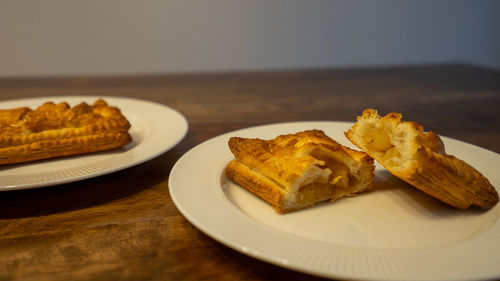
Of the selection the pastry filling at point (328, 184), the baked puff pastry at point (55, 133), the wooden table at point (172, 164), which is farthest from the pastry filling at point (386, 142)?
the baked puff pastry at point (55, 133)

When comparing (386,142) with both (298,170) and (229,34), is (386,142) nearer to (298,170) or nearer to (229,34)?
(298,170)

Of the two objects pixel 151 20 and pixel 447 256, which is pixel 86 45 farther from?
pixel 447 256

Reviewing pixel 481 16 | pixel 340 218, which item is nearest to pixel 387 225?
pixel 340 218

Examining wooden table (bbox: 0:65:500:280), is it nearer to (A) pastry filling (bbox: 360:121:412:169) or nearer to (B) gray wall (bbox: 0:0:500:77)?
(A) pastry filling (bbox: 360:121:412:169)

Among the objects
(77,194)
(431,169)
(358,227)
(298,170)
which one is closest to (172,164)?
(77,194)

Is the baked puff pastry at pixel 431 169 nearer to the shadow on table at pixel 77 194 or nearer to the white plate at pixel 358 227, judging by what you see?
the white plate at pixel 358 227

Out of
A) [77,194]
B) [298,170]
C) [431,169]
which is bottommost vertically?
[77,194]
